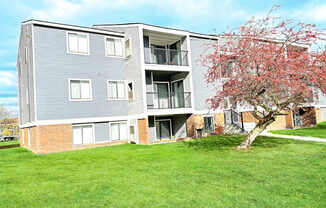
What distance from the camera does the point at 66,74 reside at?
15.4m

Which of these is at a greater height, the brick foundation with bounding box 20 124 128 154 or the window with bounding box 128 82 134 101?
the window with bounding box 128 82 134 101

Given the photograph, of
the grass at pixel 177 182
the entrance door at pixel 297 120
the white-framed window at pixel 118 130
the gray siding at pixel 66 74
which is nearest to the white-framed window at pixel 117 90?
the gray siding at pixel 66 74

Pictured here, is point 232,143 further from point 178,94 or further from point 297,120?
point 297,120

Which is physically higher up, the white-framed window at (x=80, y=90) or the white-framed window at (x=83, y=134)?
the white-framed window at (x=80, y=90)

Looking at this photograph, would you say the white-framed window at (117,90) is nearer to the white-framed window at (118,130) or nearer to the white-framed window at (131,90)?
the white-framed window at (131,90)

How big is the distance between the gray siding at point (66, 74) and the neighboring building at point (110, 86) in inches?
1.9

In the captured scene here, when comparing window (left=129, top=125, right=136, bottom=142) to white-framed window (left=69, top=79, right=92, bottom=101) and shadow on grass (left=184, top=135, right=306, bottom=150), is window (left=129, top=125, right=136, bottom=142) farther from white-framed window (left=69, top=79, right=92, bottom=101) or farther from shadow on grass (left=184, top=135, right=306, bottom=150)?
shadow on grass (left=184, top=135, right=306, bottom=150)

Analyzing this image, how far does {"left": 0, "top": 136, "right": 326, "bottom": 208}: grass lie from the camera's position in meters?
5.20

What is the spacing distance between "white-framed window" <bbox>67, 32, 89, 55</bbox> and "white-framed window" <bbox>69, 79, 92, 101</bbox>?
1.95 metres

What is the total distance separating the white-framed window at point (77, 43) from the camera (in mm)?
15688

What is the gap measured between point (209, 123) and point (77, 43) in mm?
11194

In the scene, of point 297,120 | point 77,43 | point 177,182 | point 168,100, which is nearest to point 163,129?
point 168,100

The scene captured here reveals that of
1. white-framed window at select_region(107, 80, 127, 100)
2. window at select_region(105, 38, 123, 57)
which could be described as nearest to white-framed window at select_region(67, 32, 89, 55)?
window at select_region(105, 38, 123, 57)

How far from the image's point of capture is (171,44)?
19516 millimetres
